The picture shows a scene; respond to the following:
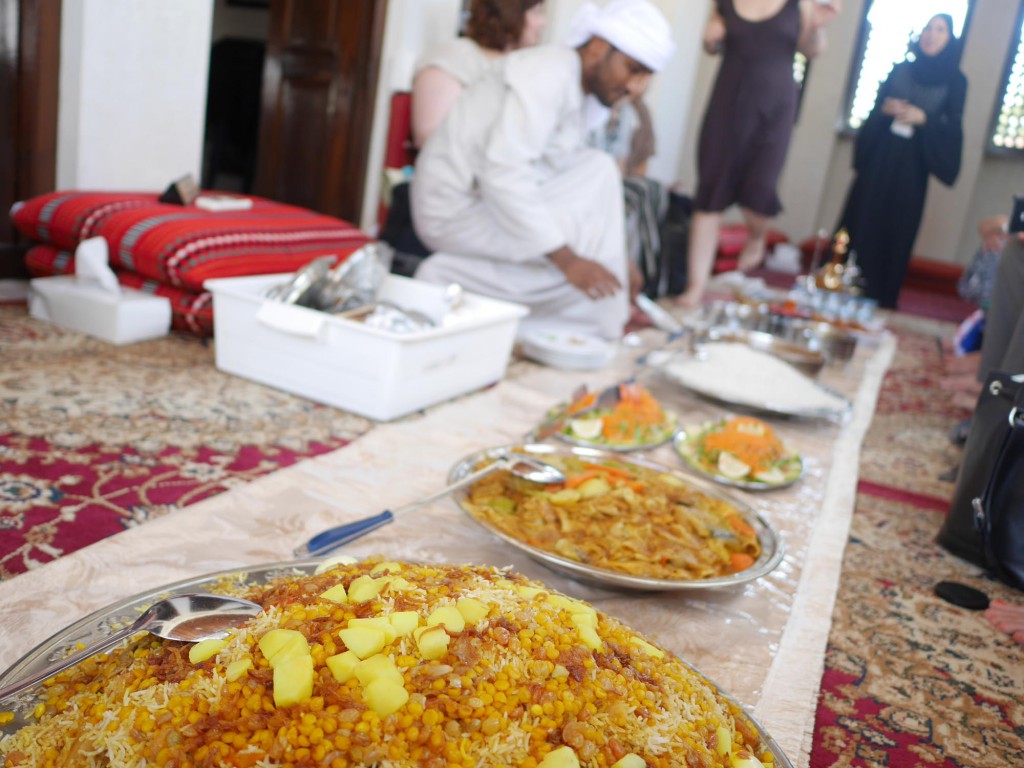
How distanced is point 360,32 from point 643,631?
3.11 m

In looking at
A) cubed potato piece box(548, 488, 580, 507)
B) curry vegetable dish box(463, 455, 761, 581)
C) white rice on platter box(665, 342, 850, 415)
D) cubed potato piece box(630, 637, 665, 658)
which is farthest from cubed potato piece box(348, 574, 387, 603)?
white rice on platter box(665, 342, 850, 415)

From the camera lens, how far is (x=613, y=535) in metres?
1.04

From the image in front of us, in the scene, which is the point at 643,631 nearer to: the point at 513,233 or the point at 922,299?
the point at 513,233

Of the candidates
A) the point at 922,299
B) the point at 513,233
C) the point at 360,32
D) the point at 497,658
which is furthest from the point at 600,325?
the point at 922,299

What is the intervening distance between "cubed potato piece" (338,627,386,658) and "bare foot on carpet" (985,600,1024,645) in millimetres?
962

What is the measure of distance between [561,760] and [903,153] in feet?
17.2

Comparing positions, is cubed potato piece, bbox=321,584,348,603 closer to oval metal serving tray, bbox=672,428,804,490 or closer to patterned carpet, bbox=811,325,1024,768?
patterned carpet, bbox=811,325,1024,768

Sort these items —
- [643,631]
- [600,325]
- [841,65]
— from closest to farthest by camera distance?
[643,631] < [600,325] < [841,65]


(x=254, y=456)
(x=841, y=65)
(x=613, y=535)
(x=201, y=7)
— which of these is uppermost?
(x=841, y=65)

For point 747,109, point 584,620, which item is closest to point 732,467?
point 584,620

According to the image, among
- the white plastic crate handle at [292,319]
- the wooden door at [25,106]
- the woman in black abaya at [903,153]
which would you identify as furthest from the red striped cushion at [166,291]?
the woman in black abaya at [903,153]

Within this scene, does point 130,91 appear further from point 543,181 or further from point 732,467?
point 732,467

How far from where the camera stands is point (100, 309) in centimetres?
190

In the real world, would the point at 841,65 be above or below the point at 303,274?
above
